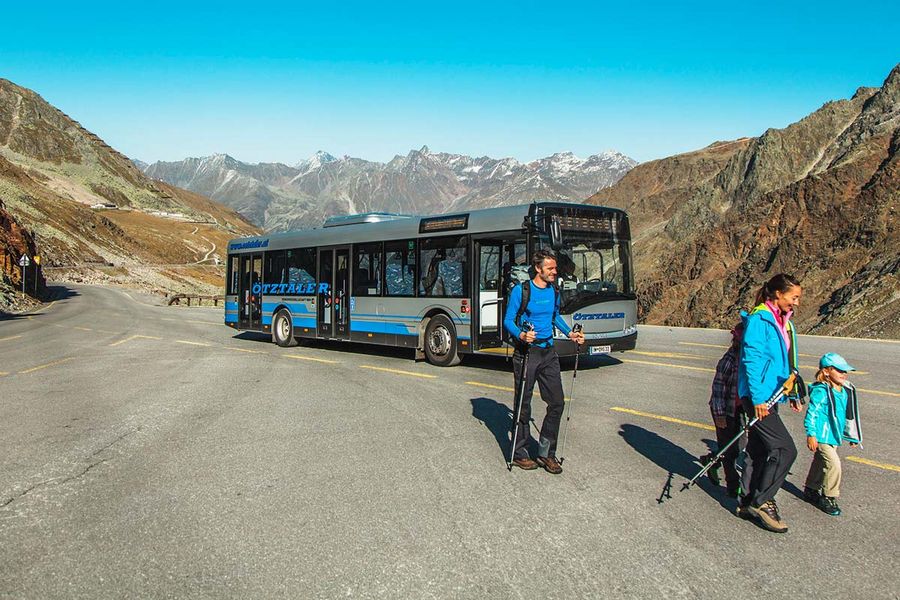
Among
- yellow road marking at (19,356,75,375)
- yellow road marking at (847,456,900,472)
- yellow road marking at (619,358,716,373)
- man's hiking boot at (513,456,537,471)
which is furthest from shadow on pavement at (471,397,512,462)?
yellow road marking at (19,356,75,375)

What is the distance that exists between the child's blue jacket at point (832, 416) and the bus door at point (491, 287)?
794 centimetres

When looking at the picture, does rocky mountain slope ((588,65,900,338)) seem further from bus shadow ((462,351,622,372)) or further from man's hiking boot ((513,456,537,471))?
man's hiking boot ((513,456,537,471))

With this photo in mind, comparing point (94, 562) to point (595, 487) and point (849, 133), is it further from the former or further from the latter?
point (849, 133)

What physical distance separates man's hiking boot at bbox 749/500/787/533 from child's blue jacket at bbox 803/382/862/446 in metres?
0.63

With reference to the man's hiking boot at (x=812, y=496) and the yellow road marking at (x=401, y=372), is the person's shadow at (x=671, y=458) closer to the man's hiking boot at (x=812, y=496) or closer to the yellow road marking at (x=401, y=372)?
the man's hiking boot at (x=812, y=496)

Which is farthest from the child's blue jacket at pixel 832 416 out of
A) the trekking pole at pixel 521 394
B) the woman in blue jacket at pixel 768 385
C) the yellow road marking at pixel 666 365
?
the yellow road marking at pixel 666 365

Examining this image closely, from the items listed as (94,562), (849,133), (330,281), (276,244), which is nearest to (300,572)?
(94,562)

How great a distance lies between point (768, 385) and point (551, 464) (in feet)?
6.99

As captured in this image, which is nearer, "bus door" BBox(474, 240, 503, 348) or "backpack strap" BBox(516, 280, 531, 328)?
"backpack strap" BBox(516, 280, 531, 328)

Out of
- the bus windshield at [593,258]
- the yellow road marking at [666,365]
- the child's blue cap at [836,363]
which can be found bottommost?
the yellow road marking at [666,365]

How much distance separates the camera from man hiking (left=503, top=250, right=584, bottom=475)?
6.33 metres

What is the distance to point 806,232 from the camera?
144 ft

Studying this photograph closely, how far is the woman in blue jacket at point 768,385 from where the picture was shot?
489cm

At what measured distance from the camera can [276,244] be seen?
62.6 feet
